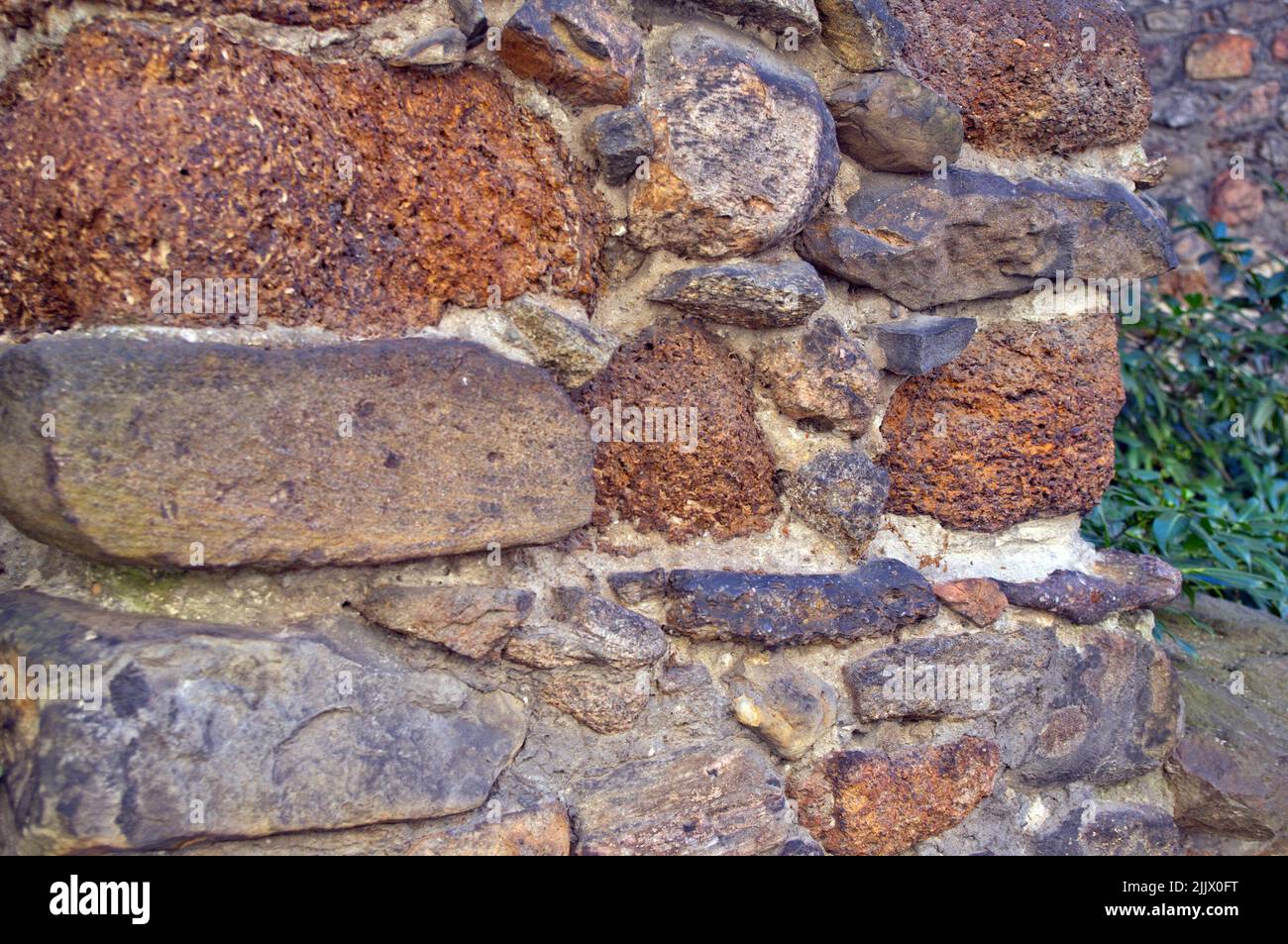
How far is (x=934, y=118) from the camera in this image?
159 cm

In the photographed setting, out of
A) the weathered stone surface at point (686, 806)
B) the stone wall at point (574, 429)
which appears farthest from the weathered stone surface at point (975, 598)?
the weathered stone surface at point (686, 806)

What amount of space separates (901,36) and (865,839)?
109 cm

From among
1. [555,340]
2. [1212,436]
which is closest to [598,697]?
[555,340]

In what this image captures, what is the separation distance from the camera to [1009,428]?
5.66 feet

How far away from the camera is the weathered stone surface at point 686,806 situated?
51.5 inches

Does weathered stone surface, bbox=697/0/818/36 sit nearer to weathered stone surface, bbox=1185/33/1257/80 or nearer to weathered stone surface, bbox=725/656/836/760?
weathered stone surface, bbox=725/656/836/760

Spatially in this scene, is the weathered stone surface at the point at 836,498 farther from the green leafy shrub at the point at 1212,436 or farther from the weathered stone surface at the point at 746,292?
the green leafy shrub at the point at 1212,436

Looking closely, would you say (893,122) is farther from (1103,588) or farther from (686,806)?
(686,806)

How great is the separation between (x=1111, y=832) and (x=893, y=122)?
109cm

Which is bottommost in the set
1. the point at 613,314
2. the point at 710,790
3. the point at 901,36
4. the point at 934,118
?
the point at 710,790

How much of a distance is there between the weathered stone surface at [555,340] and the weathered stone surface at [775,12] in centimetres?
46

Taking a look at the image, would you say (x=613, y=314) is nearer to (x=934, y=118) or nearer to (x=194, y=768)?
(x=934, y=118)

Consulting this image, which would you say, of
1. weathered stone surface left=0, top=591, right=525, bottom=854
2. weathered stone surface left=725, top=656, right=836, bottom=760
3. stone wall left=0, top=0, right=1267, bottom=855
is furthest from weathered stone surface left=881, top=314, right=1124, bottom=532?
weathered stone surface left=0, top=591, right=525, bottom=854

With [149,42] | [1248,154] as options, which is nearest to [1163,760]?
[149,42]
